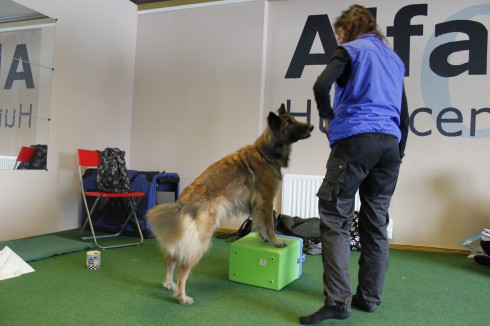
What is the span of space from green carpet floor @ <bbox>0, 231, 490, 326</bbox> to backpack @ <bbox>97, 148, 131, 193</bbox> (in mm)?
Result: 821

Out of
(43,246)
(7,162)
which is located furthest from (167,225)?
(7,162)

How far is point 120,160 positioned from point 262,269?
2193mm

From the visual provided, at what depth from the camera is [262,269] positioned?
8.41 feet

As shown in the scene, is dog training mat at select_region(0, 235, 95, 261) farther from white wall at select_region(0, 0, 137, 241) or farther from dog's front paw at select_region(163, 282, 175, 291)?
dog's front paw at select_region(163, 282, 175, 291)

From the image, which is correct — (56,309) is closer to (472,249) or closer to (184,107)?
(184,107)

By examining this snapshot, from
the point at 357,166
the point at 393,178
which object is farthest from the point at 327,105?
the point at 393,178

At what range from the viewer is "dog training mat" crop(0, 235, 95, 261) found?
3045 mm

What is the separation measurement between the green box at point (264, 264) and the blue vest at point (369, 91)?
1.00 meters

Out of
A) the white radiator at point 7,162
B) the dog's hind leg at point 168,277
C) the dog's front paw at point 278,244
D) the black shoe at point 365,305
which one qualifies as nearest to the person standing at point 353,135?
the black shoe at point 365,305

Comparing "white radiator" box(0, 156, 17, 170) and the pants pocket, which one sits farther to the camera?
"white radiator" box(0, 156, 17, 170)

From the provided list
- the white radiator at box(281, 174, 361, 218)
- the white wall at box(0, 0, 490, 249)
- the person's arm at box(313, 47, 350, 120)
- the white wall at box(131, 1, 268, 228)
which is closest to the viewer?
the person's arm at box(313, 47, 350, 120)

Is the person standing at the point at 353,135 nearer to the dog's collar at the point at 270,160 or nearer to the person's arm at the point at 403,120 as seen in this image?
the person's arm at the point at 403,120

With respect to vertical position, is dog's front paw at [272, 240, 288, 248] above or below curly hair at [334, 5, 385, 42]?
below

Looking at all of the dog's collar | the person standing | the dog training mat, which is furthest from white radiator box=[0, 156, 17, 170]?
the person standing
